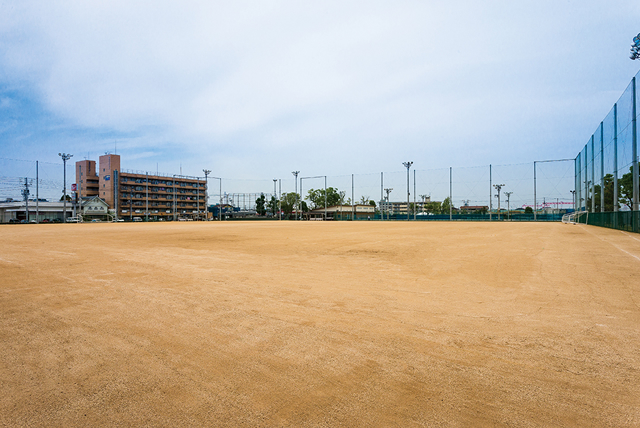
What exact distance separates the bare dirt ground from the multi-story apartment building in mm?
97620

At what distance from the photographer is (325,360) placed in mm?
3174

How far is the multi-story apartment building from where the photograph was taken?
3915 inches

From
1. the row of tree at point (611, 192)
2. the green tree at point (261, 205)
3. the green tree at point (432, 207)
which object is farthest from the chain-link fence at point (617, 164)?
the green tree at point (261, 205)

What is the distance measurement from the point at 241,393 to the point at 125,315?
2.78m

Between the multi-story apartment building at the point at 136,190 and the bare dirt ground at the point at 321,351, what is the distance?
9762cm

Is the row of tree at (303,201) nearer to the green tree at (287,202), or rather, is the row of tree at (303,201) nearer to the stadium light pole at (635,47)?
the green tree at (287,202)

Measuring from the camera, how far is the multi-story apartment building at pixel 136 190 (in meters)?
99.4

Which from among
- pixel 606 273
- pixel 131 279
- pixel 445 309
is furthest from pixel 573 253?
pixel 131 279

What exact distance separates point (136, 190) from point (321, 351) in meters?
115

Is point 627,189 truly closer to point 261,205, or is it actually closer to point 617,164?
point 617,164

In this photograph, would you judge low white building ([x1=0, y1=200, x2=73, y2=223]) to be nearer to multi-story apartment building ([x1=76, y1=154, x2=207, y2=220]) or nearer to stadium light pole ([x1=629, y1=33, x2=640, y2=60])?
multi-story apartment building ([x1=76, y1=154, x2=207, y2=220])

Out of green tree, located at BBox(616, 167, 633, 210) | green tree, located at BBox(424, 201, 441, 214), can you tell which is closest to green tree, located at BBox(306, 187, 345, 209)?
green tree, located at BBox(424, 201, 441, 214)

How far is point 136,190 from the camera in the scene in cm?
10275

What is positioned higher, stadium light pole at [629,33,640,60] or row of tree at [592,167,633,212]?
stadium light pole at [629,33,640,60]
